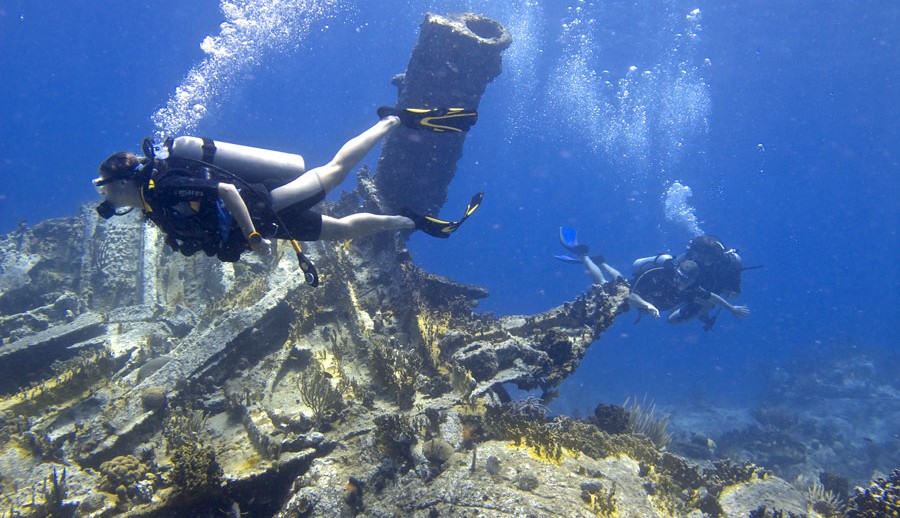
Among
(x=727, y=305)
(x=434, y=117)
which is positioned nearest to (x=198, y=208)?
(x=434, y=117)

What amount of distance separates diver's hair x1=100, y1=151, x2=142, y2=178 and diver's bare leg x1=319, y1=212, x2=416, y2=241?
1945mm

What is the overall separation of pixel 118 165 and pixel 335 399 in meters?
3.60

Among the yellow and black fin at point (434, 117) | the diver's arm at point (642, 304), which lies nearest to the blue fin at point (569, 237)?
the diver's arm at point (642, 304)

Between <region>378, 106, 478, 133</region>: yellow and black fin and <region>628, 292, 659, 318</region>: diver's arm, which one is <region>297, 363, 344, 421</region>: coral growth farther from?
<region>628, 292, 659, 318</region>: diver's arm

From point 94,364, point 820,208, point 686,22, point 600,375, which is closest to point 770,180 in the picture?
point 820,208

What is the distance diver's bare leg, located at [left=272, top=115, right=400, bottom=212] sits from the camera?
15.2 ft

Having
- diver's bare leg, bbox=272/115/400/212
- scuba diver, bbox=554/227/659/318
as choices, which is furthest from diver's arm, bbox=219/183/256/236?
scuba diver, bbox=554/227/659/318

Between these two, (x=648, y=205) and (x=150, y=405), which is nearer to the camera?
(x=150, y=405)

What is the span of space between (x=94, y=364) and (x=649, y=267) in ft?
47.4

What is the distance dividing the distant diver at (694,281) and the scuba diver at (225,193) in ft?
30.9

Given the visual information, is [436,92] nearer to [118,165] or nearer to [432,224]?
[432,224]

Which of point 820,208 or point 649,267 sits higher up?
point 820,208

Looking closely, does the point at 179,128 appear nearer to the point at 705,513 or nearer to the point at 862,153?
the point at 705,513

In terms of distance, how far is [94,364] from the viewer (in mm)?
7223
